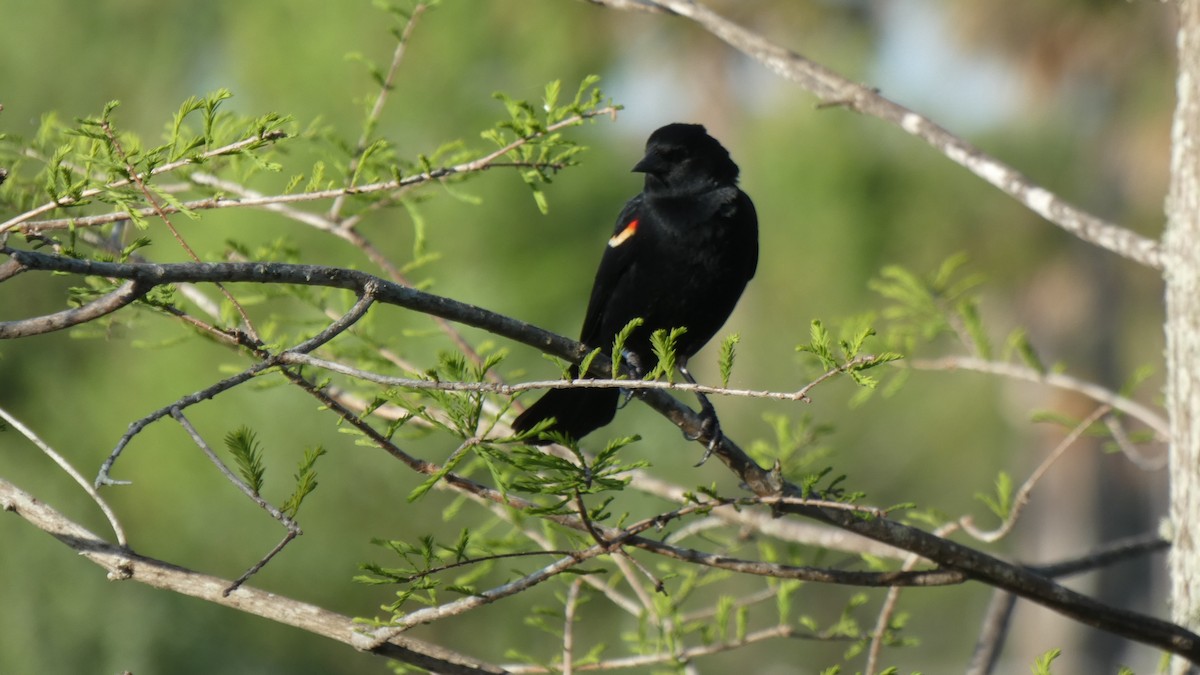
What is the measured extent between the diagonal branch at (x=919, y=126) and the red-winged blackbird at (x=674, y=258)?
1.57 ft

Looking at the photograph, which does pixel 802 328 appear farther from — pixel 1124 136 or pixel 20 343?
pixel 20 343

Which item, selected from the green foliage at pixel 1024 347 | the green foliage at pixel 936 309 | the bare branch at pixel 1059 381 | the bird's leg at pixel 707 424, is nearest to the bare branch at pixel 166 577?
the bird's leg at pixel 707 424

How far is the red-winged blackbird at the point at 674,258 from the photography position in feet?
12.5

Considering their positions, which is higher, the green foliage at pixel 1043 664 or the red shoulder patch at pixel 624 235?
the red shoulder patch at pixel 624 235

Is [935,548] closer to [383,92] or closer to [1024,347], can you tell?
[1024,347]

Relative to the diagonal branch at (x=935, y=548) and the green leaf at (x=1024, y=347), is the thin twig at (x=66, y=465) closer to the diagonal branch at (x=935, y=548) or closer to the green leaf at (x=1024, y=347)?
the diagonal branch at (x=935, y=548)

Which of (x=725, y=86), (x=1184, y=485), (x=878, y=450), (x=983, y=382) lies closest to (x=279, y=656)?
(x=1184, y=485)

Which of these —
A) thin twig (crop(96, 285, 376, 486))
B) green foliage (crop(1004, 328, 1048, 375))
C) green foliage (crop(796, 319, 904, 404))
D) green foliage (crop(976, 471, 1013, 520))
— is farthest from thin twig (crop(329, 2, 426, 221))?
green foliage (crop(1004, 328, 1048, 375))

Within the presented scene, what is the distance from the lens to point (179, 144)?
2.29m

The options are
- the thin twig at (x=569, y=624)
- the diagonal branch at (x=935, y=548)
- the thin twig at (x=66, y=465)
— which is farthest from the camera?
the thin twig at (x=569, y=624)

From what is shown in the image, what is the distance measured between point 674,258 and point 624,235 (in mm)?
275

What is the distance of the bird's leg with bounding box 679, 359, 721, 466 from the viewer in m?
2.80

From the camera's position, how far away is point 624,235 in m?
4.02

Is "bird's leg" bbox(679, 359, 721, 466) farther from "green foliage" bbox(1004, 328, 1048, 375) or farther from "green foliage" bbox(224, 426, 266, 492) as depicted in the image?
"green foliage" bbox(1004, 328, 1048, 375)
